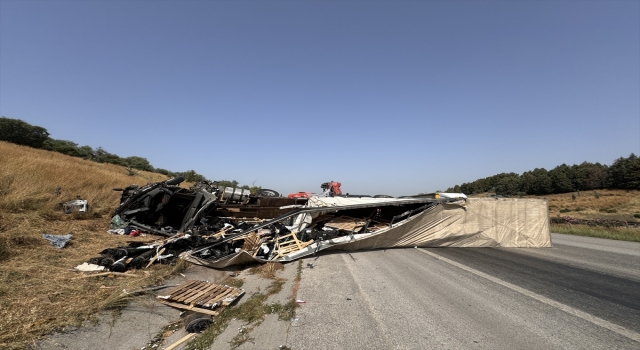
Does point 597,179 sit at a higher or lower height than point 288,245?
higher

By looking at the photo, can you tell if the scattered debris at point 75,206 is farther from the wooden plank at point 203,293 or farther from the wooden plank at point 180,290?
the wooden plank at point 203,293

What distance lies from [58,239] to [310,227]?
7.78m

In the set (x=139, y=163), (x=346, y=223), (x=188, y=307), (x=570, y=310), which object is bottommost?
(x=188, y=307)

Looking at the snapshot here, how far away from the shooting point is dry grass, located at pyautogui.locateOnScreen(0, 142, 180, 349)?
3801 mm

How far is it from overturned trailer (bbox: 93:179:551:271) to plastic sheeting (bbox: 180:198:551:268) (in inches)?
1.5

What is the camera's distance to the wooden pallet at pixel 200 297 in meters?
4.59

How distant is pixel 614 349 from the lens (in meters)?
3.40

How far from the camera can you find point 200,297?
16.1 ft

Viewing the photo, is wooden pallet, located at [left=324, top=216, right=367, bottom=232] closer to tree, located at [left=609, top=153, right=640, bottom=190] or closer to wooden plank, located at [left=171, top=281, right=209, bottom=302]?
wooden plank, located at [left=171, top=281, right=209, bottom=302]

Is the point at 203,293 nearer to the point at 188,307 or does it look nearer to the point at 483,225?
the point at 188,307

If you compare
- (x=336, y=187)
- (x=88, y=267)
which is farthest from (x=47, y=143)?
(x=88, y=267)

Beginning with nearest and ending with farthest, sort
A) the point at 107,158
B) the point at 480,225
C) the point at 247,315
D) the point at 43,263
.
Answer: the point at 247,315 < the point at 43,263 < the point at 480,225 < the point at 107,158

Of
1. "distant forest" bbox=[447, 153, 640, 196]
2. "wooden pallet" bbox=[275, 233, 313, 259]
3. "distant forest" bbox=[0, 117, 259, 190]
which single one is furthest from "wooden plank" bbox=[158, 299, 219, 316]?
"distant forest" bbox=[447, 153, 640, 196]

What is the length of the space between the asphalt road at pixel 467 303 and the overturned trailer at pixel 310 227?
45.7 inches
